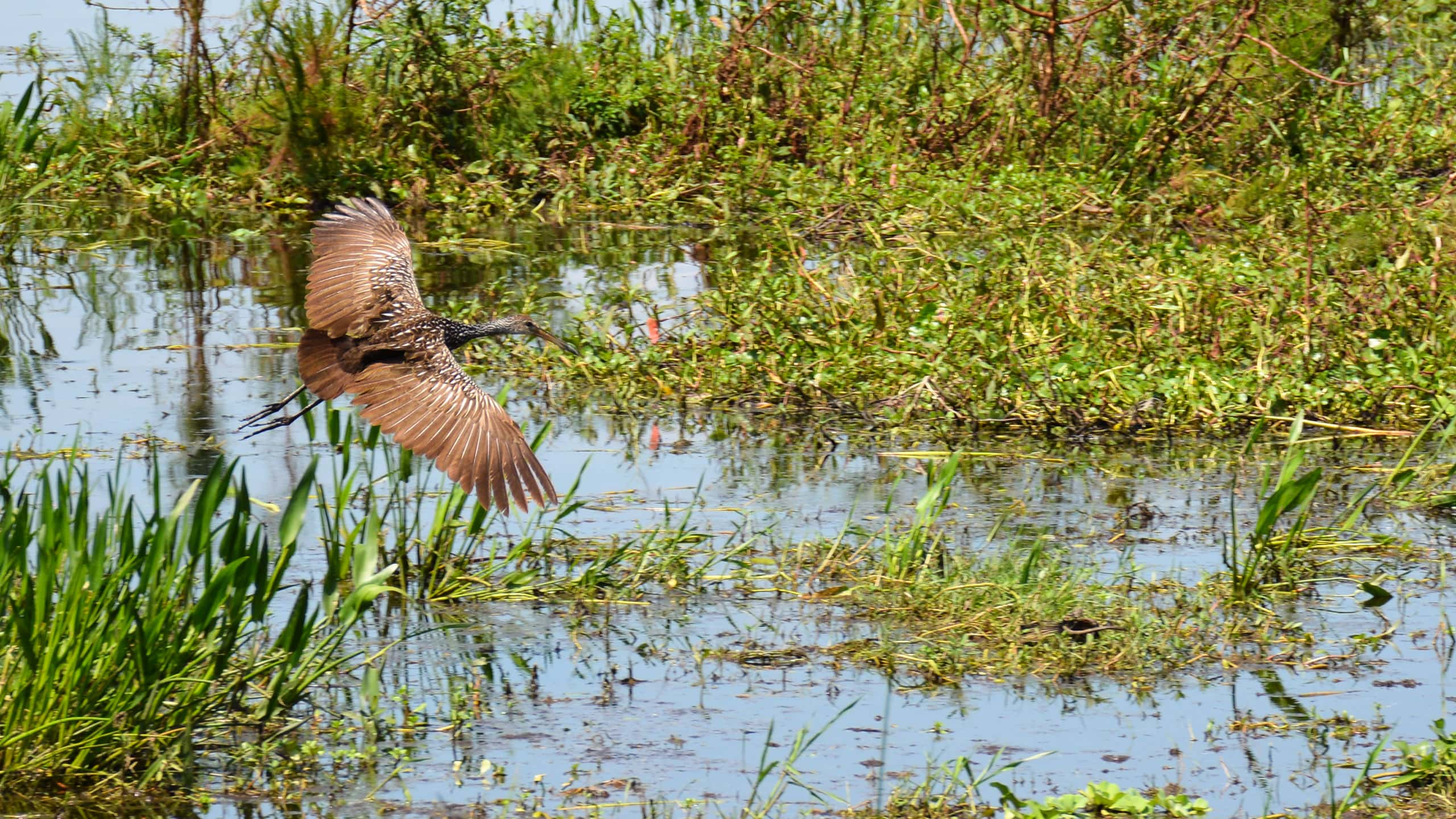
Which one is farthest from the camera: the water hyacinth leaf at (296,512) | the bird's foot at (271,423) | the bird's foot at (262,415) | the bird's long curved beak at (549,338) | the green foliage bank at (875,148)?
the green foliage bank at (875,148)

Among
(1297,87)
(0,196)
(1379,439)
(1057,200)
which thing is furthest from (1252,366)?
(0,196)

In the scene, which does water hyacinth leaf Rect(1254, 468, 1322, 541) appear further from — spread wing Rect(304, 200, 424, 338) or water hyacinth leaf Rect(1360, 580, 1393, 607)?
spread wing Rect(304, 200, 424, 338)

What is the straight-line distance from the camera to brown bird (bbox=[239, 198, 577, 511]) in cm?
525

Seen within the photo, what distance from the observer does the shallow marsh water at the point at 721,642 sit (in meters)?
4.19

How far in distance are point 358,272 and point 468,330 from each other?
441 millimetres

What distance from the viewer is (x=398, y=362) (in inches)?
229

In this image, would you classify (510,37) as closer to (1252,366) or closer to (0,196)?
(0,196)

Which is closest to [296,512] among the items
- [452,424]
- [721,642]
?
[452,424]

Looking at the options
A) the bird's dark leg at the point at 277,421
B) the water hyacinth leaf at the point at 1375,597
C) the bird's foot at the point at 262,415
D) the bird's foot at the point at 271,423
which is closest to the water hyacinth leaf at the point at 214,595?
the bird's dark leg at the point at 277,421

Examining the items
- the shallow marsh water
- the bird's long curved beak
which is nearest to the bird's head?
the bird's long curved beak

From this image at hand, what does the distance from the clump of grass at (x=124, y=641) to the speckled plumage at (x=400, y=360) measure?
0.99 meters

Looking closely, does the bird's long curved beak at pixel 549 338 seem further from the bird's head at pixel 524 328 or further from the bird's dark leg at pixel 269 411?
the bird's dark leg at pixel 269 411

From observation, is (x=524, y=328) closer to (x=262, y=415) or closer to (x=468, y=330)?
(x=468, y=330)

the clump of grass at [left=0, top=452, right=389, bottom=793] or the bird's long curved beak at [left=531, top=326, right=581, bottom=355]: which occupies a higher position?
the bird's long curved beak at [left=531, top=326, right=581, bottom=355]
